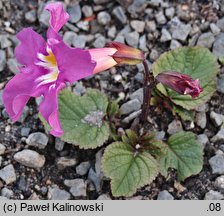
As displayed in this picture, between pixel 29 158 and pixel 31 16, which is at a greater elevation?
pixel 31 16

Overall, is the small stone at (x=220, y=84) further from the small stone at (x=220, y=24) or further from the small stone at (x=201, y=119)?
the small stone at (x=220, y=24)

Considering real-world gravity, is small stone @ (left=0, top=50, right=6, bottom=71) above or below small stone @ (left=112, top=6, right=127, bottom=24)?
below

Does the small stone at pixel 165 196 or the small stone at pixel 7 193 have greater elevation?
the small stone at pixel 7 193

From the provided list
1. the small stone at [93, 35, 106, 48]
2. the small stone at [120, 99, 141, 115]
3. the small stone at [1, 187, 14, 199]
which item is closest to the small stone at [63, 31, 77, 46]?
the small stone at [93, 35, 106, 48]

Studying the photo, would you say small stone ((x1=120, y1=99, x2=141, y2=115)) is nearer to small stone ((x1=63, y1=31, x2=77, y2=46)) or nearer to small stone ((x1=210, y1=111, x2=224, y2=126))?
small stone ((x1=210, y1=111, x2=224, y2=126))

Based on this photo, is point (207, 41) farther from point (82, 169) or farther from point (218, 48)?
point (82, 169)

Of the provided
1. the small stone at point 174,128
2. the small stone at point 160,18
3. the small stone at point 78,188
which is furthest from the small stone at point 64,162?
the small stone at point 160,18

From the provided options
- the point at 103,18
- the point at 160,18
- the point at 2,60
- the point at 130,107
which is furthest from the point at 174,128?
the point at 2,60

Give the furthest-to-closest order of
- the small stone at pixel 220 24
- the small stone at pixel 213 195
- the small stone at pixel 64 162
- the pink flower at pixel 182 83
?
the small stone at pixel 220 24 → the small stone at pixel 64 162 → the small stone at pixel 213 195 → the pink flower at pixel 182 83
